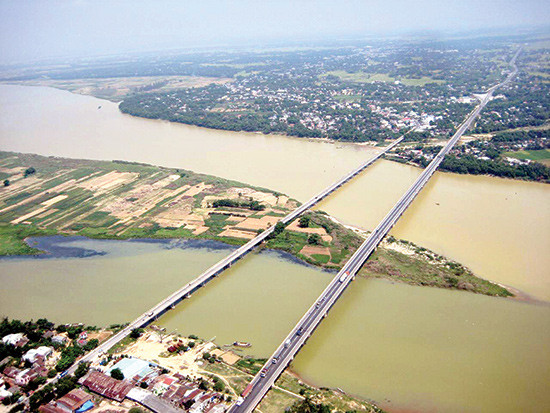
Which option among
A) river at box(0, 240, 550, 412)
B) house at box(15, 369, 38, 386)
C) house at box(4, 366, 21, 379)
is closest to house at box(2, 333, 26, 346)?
house at box(4, 366, 21, 379)

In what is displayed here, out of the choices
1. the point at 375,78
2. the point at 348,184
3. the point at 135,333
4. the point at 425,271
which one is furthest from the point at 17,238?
the point at 375,78

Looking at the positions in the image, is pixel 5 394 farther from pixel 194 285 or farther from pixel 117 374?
pixel 194 285

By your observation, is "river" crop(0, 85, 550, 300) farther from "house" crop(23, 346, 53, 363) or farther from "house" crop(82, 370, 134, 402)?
"house" crop(23, 346, 53, 363)

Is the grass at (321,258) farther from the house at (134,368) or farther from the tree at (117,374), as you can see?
the tree at (117,374)

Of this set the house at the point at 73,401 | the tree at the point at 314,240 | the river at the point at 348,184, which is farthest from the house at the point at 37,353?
the river at the point at 348,184

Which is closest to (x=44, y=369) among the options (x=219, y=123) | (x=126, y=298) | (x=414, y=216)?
(x=126, y=298)

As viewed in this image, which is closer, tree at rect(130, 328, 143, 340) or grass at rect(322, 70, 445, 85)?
tree at rect(130, 328, 143, 340)
